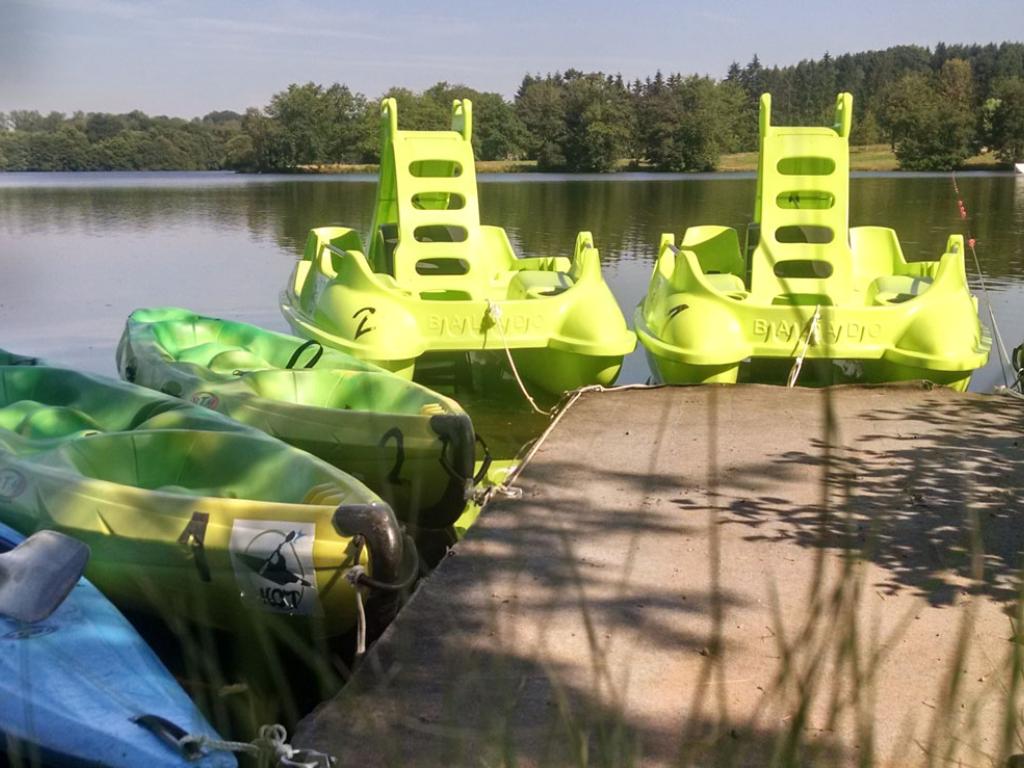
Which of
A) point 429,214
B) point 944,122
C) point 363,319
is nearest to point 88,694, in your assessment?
point 944,122

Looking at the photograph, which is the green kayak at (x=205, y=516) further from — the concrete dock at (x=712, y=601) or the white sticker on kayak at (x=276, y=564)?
the concrete dock at (x=712, y=601)

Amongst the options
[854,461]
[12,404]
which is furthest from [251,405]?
[854,461]

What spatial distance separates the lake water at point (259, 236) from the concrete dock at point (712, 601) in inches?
61.8

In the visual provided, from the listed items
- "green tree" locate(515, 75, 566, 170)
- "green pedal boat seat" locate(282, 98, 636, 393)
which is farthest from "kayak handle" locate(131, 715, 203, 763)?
"green tree" locate(515, 75, 566, 170)

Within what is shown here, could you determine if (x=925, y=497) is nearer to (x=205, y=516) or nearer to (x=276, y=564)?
(x=276, y=564)

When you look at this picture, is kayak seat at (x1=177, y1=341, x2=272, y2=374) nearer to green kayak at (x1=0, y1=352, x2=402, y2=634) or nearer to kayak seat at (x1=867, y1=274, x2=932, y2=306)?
green kayak at (x1=0, y1=352, x2=402, y2=634)

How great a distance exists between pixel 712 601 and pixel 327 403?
4.96 metres

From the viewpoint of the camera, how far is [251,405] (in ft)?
21.2

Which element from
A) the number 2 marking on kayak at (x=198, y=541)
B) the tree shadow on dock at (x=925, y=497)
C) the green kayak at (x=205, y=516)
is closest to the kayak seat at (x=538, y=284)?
the tree shadow on dock at (x=925, y=497)

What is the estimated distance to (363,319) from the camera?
349 inches

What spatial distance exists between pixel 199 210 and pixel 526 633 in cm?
3342

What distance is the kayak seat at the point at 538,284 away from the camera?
9.95m

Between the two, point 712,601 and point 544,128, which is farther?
point 544,128

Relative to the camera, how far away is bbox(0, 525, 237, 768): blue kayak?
3.21 m
